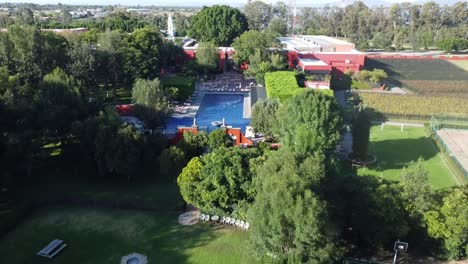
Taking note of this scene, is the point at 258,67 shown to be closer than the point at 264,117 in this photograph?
No

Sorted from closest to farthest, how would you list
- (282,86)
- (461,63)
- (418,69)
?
(282,86)
(418,69)
(461,63)

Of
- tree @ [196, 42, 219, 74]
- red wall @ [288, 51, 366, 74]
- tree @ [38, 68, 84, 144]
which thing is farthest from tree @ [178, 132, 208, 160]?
red wall @ [288, 51, 366, 74]

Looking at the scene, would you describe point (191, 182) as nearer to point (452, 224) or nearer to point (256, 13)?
point (452, 224)

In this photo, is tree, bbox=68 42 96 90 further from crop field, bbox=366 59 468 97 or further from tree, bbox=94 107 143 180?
crop field, bbox=366 59 468 97

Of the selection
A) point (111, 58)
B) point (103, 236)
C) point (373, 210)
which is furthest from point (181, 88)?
point (373, 210)

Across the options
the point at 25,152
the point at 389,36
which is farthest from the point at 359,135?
the point at 389,36

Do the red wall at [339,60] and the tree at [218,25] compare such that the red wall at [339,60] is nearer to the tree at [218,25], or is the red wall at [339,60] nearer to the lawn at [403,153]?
the tree at [218,25]

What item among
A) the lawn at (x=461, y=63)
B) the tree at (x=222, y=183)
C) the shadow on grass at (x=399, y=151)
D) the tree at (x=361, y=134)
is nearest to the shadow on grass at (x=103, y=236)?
the tree at (x=222, y=183)

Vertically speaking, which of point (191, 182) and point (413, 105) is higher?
point (413, 105)
